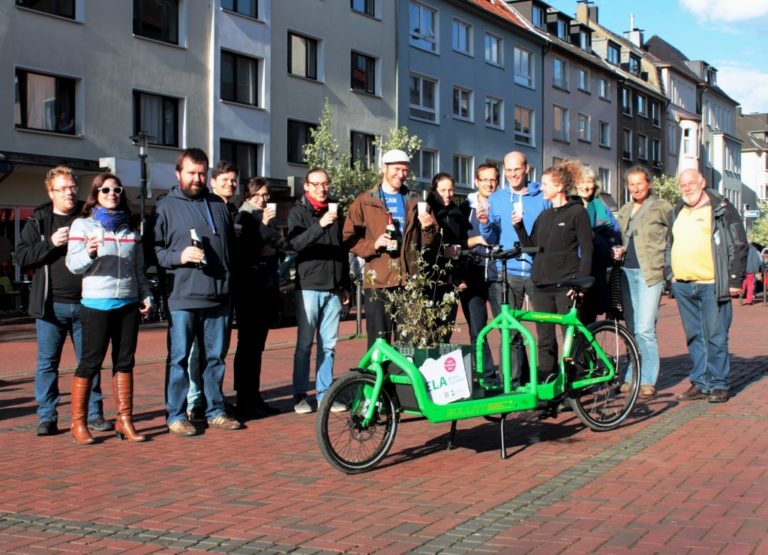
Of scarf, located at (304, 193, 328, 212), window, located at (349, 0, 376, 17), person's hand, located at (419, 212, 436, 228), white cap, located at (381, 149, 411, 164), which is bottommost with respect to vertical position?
person's hand, located at (419, 212, 436, 228)

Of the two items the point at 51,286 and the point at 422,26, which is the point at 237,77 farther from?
the point at 51,286

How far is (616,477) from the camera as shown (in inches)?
230

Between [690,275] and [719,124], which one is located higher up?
[719,124]

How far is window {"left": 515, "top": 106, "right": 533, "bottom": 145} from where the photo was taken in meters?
45.8

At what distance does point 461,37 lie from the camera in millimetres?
41500

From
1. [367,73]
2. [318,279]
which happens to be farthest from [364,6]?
[318,279]

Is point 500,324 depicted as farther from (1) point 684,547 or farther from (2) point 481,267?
(1) point 684,547

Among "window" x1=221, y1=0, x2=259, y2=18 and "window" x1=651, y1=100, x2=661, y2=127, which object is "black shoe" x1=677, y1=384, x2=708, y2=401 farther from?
"window" x1=651, y1=100, x2=661, y2=127

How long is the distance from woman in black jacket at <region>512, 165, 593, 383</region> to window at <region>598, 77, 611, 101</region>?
163ft

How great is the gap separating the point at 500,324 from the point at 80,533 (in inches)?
124

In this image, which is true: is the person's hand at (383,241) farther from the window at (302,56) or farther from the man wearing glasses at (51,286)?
the window at (302,56)

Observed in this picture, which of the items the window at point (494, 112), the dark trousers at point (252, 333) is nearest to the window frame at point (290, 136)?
the window at point (494, 112)

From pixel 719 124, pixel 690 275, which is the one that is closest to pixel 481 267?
pixel 690 275

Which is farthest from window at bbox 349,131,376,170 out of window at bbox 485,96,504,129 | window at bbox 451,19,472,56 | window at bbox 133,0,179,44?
window at bbox 485,96,504,129
